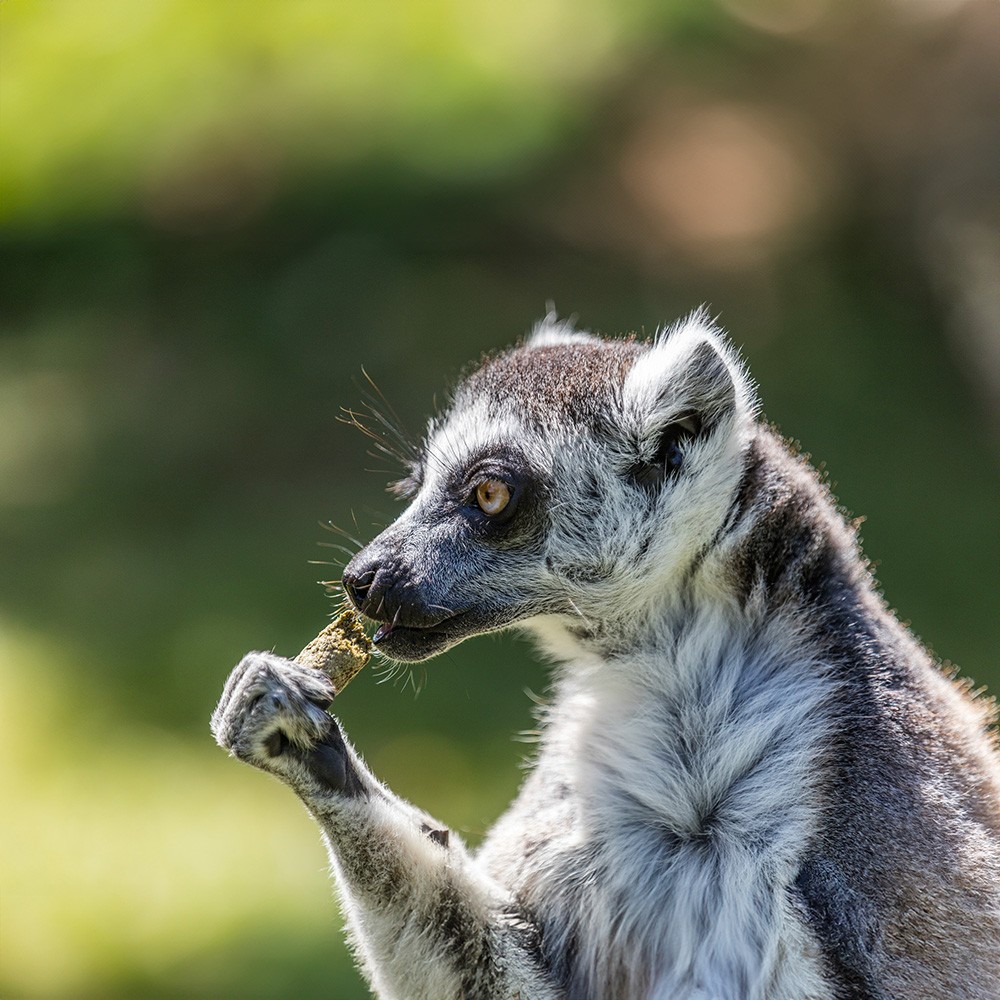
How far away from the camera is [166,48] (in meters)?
11.6

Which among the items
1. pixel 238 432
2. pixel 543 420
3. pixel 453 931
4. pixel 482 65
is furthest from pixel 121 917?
pixel 482 65

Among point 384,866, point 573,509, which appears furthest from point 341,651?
point 573,509

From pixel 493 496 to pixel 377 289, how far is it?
9.17 metres

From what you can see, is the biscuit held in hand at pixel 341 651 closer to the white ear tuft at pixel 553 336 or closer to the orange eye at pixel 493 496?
the orange eye at pixel 493 496

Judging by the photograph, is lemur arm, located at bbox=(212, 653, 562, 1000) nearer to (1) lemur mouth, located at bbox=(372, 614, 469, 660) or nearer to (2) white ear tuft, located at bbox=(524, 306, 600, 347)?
(1) lemur mouth, located at bbox=(372, 614, 469, 660)

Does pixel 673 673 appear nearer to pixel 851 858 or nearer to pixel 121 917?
pixel 851 858

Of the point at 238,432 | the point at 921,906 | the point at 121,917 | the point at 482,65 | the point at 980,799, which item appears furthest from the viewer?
the point at 482,65

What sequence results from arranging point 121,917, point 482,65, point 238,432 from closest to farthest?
1. point 121,917
2. point 238,432
3. point 482,65

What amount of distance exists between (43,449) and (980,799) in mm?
9784

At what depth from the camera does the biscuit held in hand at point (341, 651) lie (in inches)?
131

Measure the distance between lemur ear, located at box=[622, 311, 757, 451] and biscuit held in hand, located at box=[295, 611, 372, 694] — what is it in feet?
3.12

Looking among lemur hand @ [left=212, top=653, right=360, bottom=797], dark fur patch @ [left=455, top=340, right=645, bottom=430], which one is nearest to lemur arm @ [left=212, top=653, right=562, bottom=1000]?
lemur hand @ [left=212, top=653, right=360, bottom=797]

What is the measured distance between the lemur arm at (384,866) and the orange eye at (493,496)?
71 centimetres

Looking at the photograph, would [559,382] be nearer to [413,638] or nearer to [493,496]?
[493,496]
